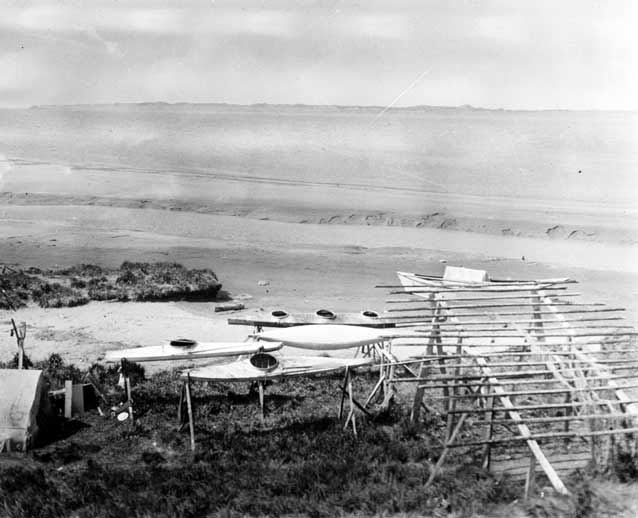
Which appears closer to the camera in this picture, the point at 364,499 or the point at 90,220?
the point at 364,499

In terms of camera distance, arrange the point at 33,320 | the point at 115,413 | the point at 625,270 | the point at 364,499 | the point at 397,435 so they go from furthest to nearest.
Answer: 1. the point at 625,270
2. the point at 33,320
3. the point at 115,413
4. the point at 397,435
5. the point at 364,499

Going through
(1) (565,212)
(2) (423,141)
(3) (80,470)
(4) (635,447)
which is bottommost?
(3) (80,470)

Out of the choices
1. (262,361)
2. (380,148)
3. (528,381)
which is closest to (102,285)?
(262,361)

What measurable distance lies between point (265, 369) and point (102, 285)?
31.4 feet

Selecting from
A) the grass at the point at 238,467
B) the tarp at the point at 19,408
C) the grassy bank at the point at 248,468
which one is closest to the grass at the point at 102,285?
the grassy bank at the point at 248,468

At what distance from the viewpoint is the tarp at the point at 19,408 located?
9031 mm

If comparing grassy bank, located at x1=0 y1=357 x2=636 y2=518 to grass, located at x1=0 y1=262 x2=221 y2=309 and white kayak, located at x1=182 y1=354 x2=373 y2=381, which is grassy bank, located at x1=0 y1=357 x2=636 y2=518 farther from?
grass, located at x1=0 y1=262 x2=221 y2=309

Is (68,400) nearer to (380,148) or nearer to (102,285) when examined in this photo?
(102,285)

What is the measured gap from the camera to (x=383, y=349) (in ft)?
36.9

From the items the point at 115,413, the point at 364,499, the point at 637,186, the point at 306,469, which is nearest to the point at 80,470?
the point at 115,413

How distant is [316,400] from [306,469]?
9.94 ft

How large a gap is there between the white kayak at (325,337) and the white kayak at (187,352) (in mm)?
225

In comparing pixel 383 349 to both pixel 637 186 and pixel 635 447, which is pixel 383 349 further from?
pixel 637 186

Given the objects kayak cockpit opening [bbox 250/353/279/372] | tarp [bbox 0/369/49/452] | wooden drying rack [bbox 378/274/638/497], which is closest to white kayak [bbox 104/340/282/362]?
kayak cockpit opening [bbox 250/353/279/372]
